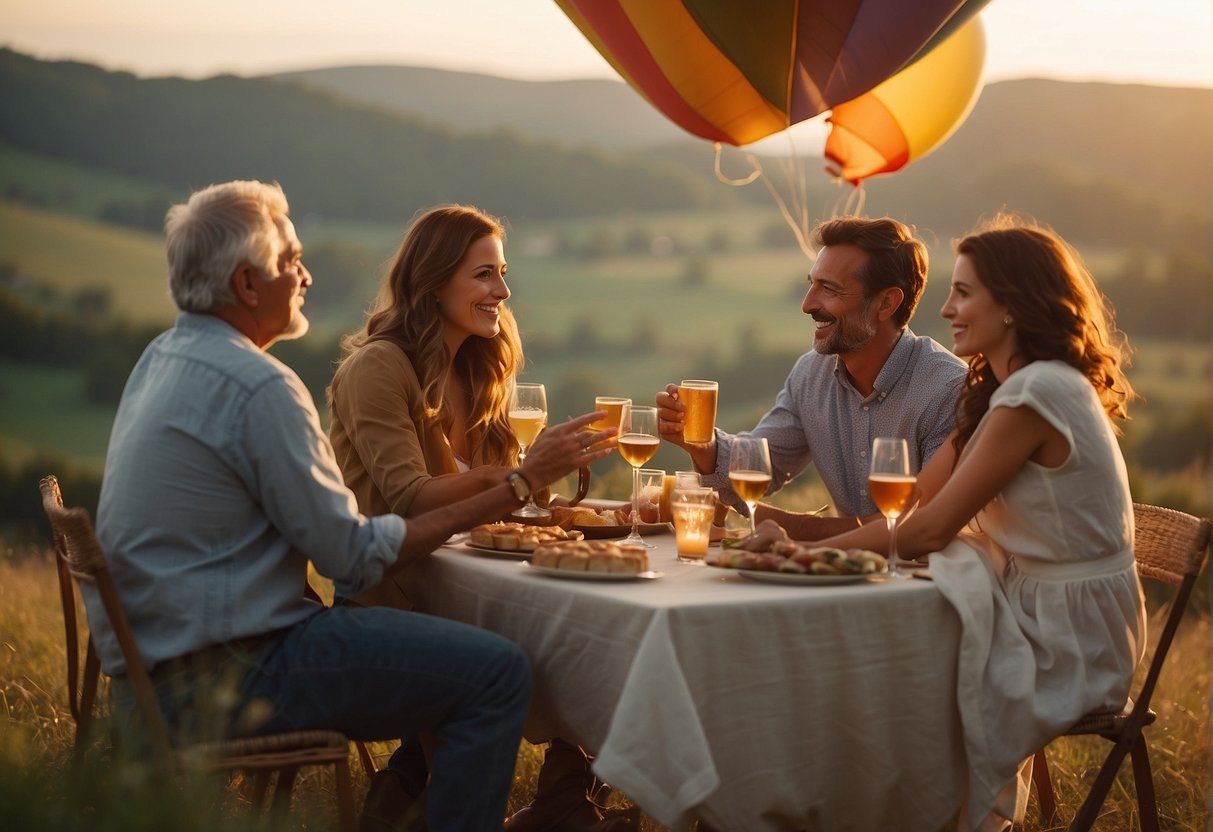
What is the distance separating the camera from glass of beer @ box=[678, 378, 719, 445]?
3562 millimetres

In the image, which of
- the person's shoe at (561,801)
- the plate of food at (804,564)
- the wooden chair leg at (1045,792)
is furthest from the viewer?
the wooden chair leg at (1045,792)

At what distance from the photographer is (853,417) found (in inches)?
171

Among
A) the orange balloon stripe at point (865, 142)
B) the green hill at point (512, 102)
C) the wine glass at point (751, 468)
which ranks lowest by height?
the wine glass at point (751, 468)

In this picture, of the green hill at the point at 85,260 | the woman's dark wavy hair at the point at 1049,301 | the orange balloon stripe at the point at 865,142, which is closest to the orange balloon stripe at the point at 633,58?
the orange balloon stripe at the point at 865,142

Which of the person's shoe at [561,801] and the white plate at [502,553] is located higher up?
the white plate at [502,553]

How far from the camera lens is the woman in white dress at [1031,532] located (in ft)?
9.91

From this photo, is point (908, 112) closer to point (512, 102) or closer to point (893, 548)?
point (893, 548)

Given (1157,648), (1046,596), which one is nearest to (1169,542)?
(1157,648)

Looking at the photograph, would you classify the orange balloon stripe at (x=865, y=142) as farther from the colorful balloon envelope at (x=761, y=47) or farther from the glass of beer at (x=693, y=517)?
the glass of beer at (x=693, y=517)

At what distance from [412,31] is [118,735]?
4863 centimetres

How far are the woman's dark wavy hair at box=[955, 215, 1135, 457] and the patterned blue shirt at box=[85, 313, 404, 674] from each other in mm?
1763

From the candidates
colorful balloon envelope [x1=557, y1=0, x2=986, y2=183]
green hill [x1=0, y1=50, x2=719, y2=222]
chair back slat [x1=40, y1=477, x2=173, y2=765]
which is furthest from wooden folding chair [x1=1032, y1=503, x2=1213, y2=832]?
green hill [x1=0, y1=50, x2=719, y2=222]

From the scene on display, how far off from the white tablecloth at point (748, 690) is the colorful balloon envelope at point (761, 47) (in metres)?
2.88

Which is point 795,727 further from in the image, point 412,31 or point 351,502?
point 412,31
